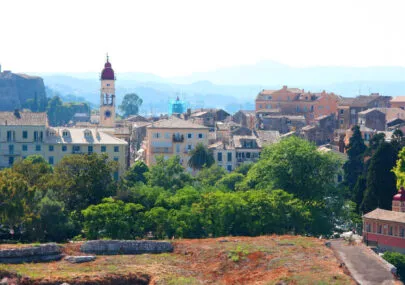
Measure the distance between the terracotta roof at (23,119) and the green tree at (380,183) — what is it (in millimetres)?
34545

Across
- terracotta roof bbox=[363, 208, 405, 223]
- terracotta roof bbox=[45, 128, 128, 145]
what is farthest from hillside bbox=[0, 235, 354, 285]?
terracotta roof bbox=[45, 128, 128, 145]

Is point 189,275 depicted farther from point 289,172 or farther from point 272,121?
point 272,121

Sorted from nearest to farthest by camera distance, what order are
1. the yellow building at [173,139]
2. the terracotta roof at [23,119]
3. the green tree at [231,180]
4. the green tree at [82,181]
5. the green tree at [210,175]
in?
the green tree at [82,181] → the green tree at [210,175] → the green tree at [231,180] → the terracotta roof at [23,119] → the yellow building at [173,139]

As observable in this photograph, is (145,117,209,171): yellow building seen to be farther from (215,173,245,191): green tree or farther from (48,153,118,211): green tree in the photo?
(48,153,118,211): green tree

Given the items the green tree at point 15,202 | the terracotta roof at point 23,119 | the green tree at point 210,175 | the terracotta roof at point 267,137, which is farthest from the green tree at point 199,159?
the green tree at point 15,202

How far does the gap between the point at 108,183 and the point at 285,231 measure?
12.3 m

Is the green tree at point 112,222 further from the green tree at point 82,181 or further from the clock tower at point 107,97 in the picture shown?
the clock tower at point 107,97

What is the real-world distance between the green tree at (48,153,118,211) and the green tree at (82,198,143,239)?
459cm

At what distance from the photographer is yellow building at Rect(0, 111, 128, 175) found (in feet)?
333

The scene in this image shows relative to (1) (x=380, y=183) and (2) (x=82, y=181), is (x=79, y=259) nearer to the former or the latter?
(2) (x=82, y=181)

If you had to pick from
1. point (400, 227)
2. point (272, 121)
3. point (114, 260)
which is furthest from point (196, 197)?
point (272, 121)

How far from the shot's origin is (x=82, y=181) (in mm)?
66562

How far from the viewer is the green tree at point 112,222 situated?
59.1 metres

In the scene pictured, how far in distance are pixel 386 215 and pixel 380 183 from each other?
7.68 metres
